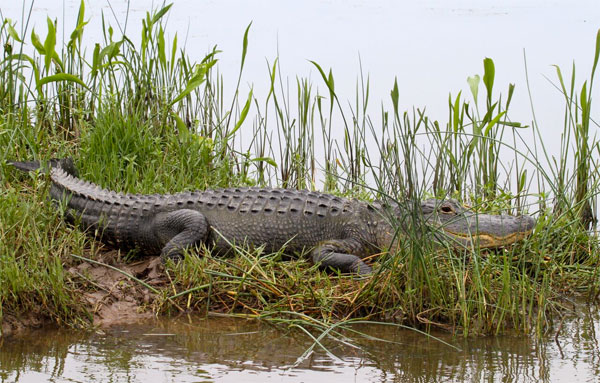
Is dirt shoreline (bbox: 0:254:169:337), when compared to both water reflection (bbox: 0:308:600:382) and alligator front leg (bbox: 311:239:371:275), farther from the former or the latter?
alligator front leg (bbox: 311:239:371:275)

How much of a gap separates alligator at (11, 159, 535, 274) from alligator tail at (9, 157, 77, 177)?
320 mm

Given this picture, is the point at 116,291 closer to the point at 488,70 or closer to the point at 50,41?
the point at 50,41

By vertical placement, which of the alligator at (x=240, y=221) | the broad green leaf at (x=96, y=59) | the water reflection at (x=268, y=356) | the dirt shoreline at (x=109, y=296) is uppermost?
the broad green leaf at (x=96, y=59)

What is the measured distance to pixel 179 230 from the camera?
17.6 ft

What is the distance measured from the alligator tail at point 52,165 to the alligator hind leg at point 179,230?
94 centimetres

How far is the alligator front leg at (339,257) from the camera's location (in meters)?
5.15

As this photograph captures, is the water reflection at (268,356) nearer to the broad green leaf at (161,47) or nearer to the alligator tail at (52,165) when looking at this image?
the alligator tail at (52,165)

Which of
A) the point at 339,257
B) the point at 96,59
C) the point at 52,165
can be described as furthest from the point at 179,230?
the point at 96,59

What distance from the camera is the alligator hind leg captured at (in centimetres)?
522

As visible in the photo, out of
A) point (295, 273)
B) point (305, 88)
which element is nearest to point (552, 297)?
point (295, 273)

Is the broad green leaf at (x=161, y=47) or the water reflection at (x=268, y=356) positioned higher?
the broad green leaf at (x=161, y=47)

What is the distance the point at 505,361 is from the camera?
3727 millimetres

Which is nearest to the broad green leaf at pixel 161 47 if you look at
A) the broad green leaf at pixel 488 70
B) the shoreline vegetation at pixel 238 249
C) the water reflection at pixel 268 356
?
the shoreline vegetation at pixel 238 249

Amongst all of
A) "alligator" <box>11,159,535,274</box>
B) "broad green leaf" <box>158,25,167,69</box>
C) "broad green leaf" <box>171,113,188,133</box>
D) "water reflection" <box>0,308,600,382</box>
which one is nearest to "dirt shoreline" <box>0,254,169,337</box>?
"water reflection" <box>0,308,600,382</box>
